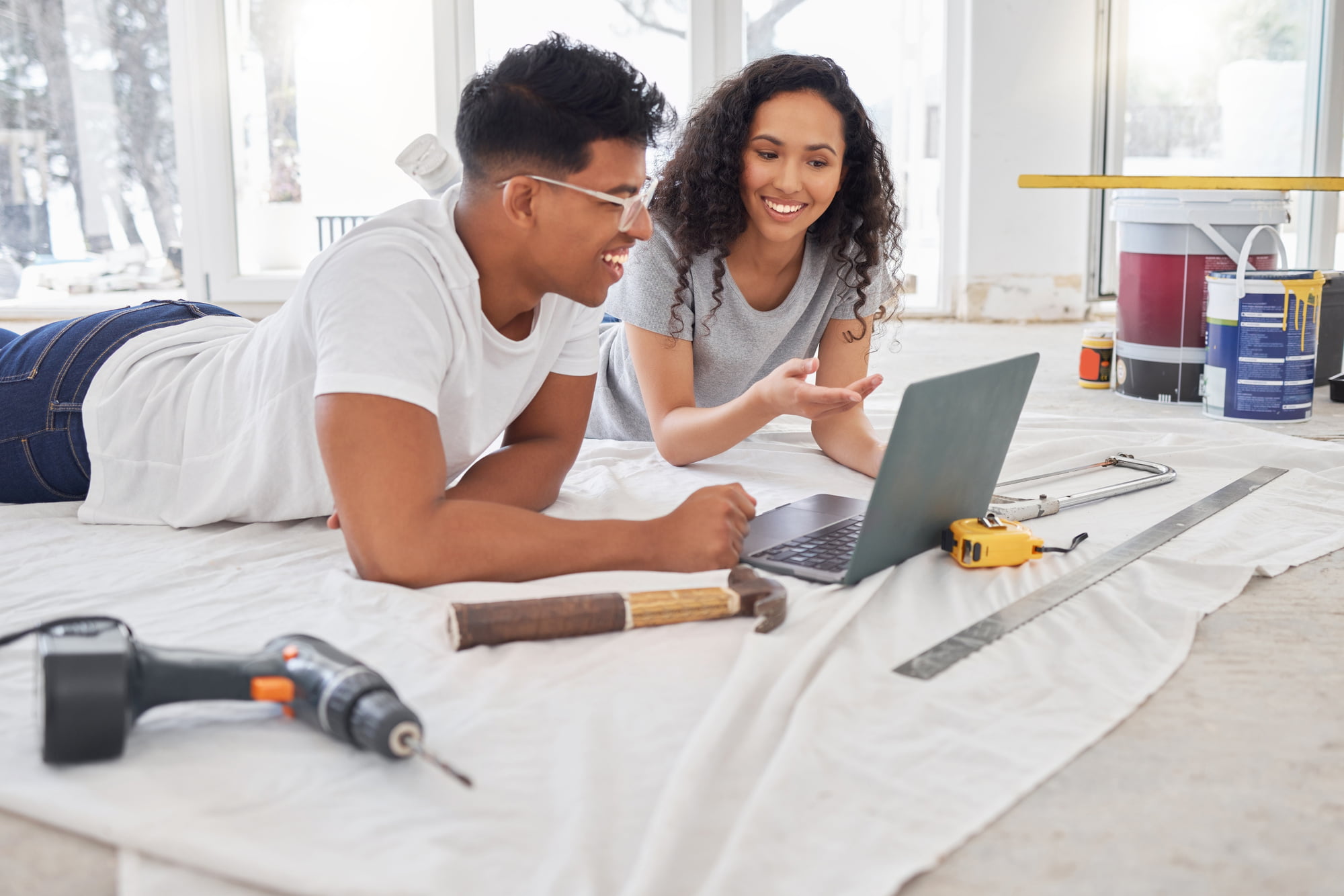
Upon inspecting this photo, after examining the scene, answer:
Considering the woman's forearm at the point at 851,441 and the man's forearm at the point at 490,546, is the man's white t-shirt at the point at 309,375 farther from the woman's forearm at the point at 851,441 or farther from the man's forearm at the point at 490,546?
the woman's forearm at the point at 851,441

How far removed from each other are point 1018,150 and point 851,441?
3596mm

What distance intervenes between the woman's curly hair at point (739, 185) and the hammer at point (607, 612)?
91 centimetres

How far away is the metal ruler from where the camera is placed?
1298 mm

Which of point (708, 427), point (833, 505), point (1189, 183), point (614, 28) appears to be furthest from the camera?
point (614, 28)

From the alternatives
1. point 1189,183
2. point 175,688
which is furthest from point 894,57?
point 175,688

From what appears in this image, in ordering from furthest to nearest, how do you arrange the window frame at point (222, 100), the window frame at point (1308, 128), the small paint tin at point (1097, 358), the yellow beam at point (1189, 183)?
1. the window frame at point (1308, 128)
2. the window frame at point (222, 100)
3. the small paint tin at point (1097, 358)
4. the yellow beam at point (1189, 183)

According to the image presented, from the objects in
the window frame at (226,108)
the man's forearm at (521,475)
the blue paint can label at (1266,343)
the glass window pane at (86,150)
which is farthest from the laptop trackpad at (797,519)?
the glass window pane at (86,150)

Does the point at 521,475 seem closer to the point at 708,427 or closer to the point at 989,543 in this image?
the point at 708,427

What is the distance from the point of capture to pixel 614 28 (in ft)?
18.1

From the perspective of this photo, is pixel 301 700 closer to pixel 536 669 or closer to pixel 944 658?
pixel 536 669

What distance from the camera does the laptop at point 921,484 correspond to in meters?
1.39

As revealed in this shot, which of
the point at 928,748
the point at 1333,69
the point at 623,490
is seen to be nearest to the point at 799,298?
the point at 623,490

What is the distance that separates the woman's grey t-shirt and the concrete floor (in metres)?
1.07

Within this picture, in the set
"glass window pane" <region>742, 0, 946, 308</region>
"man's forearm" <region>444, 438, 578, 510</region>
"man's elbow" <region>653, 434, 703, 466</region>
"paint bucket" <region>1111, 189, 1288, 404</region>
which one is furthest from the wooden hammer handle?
"glass window pane" <region>742, 0, 946, 308</region>
